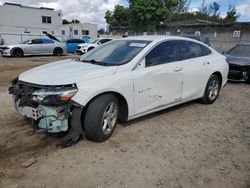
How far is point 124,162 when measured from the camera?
351 cm

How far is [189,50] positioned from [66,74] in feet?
9.44

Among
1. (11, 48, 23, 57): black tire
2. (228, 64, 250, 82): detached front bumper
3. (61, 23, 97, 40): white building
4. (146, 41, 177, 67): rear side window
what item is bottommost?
(228, 64, 250, 82): detached front bumper

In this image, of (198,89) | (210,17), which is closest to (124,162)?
(198,89)

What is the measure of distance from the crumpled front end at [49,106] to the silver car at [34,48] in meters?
16.0

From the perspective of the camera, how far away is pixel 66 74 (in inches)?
153

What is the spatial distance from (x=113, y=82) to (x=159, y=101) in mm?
1174

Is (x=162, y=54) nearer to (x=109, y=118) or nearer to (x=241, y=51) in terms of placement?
(x=109, y=118)

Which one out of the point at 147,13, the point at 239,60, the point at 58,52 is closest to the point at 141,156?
the point at 239,60

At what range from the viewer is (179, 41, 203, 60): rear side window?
5.36m

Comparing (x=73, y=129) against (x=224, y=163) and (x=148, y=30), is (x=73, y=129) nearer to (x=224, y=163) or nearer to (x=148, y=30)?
(x=224, y=163)

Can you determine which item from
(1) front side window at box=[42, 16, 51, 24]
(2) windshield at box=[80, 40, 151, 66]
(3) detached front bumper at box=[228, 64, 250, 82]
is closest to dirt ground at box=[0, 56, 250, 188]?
(2) windshield at box=[80, 40, 151, 66]

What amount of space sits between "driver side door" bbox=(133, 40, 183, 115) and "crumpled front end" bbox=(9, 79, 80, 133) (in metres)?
1.21

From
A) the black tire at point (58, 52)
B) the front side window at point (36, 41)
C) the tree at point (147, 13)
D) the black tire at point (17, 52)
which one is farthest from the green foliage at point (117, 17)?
the black tire at point (17, 52)

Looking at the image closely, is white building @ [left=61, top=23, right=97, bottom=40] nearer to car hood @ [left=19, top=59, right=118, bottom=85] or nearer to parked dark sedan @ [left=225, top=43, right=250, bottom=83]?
parked dark sedan @ [left=225, top=43, right=250, bottom=83]
